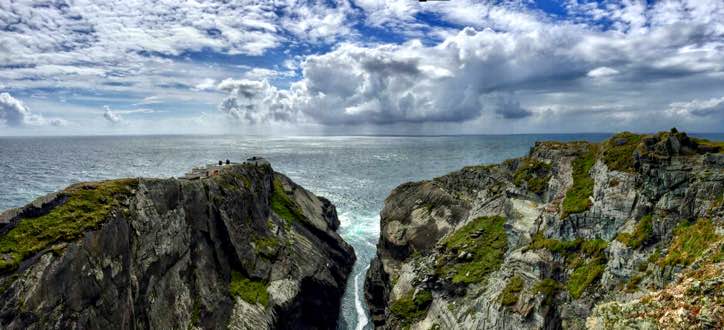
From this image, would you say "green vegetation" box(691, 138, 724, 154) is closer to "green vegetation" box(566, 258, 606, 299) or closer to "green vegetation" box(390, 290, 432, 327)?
"green vegetation" box(566, 258, 606, 299)

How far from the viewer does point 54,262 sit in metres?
30.1

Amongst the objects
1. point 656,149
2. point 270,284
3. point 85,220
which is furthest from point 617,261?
point 85,220

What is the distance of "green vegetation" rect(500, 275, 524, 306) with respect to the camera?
38169 mm

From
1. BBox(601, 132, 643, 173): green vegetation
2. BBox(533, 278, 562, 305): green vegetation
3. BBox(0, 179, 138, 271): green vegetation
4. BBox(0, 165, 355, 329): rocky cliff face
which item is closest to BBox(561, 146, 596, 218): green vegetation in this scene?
BBox(601, 132, 643, 173): green vegetation

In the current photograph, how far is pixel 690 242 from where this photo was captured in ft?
98.6

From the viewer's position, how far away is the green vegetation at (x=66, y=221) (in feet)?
98.2

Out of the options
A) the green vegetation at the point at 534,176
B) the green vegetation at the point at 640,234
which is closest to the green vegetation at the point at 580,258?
the green vegetation at the point at 640,234

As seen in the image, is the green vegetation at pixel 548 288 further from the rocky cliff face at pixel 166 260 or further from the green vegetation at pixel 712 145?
the rocky cliff face at pixel 166 260

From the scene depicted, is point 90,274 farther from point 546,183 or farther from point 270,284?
point 546,183

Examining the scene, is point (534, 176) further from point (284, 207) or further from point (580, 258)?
point (284, 207)

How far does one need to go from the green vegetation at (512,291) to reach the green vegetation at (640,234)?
9.93 meters

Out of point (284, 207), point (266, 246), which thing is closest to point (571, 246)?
point (266, 246)

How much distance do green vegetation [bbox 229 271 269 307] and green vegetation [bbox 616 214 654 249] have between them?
42257 millimetres

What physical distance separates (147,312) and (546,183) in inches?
1978
